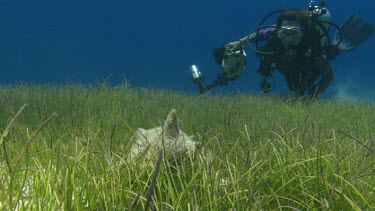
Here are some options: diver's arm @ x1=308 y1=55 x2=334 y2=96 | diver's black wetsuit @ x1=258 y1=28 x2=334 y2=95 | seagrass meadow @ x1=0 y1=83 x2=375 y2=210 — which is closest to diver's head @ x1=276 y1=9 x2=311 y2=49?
diver's black wetsuit @ x1=258 y1=28 x2=334 y2=95

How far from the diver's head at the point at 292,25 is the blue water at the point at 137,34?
150ft

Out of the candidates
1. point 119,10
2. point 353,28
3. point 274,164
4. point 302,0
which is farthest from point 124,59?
point 274,164

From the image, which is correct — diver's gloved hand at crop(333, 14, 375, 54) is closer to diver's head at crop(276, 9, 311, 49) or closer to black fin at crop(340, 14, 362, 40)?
black fin at crop(340, 14, 362, 40)

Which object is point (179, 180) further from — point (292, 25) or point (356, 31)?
point (356, 31)

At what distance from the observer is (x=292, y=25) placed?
7.42 m

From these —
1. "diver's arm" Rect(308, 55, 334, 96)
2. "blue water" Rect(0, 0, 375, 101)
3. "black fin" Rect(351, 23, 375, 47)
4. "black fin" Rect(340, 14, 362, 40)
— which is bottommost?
"diver's arm" Rect(308, 55, 334, 96)

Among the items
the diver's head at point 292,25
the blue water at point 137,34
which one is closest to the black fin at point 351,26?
the diver's head at point 292,25

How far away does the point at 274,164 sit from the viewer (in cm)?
201

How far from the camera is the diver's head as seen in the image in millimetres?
7316

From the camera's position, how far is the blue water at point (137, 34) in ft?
202

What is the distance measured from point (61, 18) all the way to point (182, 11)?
28.6 meters

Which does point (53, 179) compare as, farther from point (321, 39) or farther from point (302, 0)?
point (302, 0)

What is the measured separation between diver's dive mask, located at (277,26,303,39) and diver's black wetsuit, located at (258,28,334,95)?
0.48 feet

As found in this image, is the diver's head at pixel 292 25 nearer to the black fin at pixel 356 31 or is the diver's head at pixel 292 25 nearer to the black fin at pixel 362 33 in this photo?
the black fin at pixel 356 31
